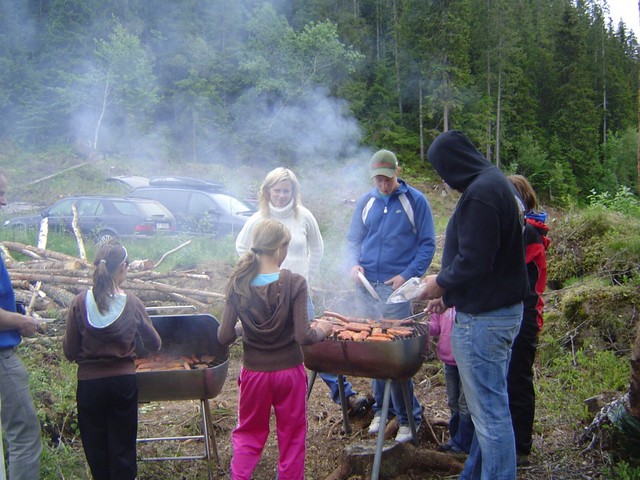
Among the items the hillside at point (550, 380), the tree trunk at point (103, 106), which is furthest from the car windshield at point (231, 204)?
the tree trunk at point (103, 106)

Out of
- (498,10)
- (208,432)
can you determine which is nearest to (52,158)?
(208,432)

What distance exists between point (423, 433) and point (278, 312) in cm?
193

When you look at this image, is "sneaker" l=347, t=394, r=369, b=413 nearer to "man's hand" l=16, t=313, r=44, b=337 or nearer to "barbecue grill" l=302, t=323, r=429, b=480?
"barbecue grill" l=302, t=323, r=429, b=480

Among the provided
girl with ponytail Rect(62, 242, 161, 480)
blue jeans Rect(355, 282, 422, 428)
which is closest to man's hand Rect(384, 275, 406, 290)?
blue jeans Rect(355, 282, 422, 428)

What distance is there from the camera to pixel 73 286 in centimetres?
755

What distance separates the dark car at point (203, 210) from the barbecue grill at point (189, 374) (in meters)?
8.26

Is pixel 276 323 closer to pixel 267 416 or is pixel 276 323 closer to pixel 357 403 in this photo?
pixel 267 416

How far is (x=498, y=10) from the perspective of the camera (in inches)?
1377

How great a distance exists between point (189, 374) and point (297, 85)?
25.5 meters

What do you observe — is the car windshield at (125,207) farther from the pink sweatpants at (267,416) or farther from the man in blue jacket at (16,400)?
the pink sweatpants at (267,416)

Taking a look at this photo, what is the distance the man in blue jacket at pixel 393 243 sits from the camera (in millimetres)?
4137

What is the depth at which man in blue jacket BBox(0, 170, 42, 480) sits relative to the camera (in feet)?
9.67

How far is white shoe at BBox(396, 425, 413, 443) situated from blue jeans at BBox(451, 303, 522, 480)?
3.63 feet

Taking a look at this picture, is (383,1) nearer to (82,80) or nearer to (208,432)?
(82,80)
